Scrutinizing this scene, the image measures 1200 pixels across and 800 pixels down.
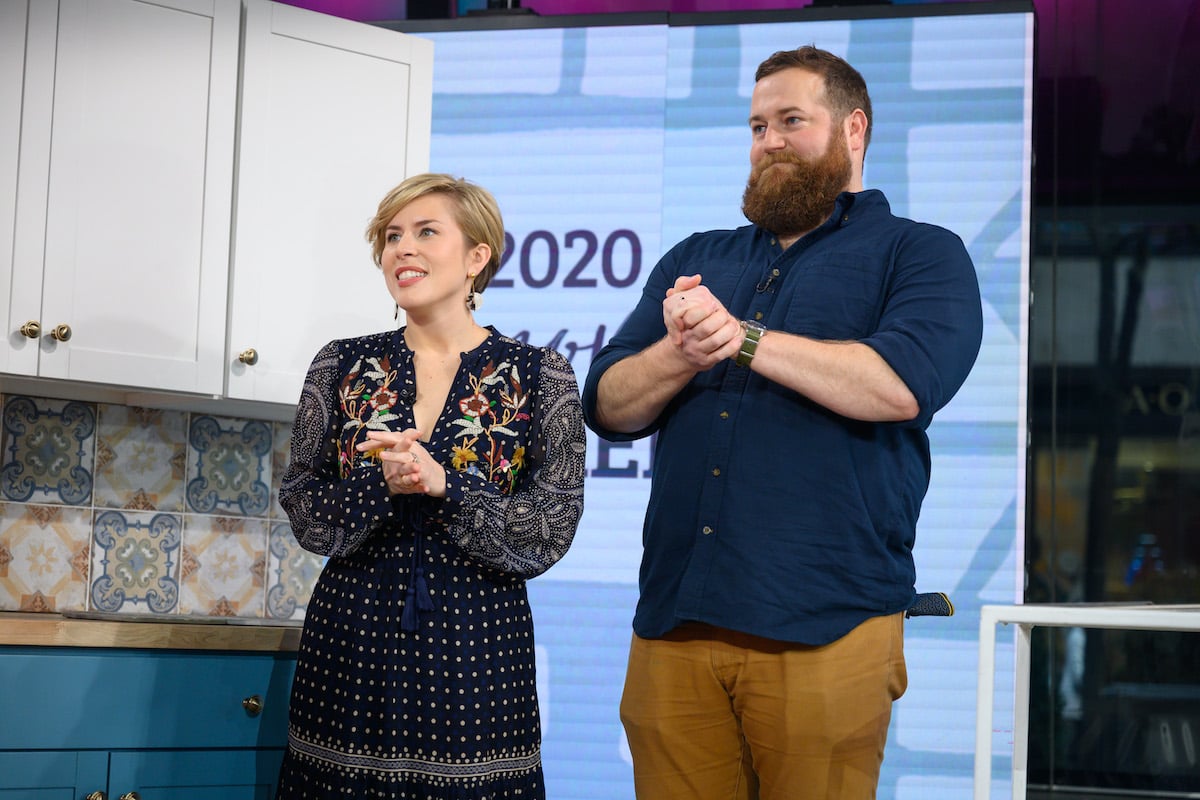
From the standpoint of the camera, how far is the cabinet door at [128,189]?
2.55m

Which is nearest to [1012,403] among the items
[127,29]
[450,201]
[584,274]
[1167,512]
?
[1167,512]

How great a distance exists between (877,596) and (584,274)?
8.08 ft

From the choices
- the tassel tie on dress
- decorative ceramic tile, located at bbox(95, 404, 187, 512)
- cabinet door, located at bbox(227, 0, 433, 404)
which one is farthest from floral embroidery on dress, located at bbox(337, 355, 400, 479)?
decorative ceramic tile, located at bbox(95, 404, 187, 512)

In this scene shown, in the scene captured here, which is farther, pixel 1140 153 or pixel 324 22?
pixel 1140 153

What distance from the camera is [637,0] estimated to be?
4250 mm

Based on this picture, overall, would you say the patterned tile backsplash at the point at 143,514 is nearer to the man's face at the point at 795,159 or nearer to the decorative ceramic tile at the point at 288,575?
the decorative ceramic tile at the point at 288,575

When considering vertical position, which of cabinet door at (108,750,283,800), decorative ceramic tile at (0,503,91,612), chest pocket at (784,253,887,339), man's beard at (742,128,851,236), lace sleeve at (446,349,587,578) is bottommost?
cabinet door at (108,750,283,800)

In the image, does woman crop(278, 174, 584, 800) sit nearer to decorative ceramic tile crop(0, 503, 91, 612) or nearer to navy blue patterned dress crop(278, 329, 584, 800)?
navy blue patterned dress crop(278, 329, 584, 800)

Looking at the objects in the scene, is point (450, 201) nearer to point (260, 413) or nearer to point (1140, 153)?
point (260, 413)

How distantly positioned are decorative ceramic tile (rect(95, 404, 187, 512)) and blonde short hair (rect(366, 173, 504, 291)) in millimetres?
874

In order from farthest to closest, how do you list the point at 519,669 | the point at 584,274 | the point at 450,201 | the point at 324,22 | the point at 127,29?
the point at 584,274 → the point at 324,22 → the point at 127,29 → the point at 450,201 → the point at 519,669

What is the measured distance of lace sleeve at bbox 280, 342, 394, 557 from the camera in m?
2.10

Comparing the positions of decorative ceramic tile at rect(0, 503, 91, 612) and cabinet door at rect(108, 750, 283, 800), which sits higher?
decorative ceramic tile at rect(0, 503, 91, 612)

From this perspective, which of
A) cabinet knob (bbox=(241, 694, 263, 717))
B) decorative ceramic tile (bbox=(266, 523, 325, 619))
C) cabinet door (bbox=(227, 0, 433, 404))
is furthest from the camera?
decorative ceramic tile (bbox=(266, 523, 325, 619))
